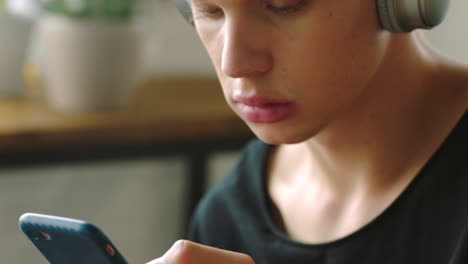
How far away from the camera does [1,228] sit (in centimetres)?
187

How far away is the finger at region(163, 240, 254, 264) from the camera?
65 centimetres

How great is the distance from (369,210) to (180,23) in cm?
142

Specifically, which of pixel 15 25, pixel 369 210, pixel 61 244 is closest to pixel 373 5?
pixel 369 210

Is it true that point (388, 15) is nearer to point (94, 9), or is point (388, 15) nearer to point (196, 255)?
point (196, 255)

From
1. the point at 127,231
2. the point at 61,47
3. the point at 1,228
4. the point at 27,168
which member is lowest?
the point at 127,231

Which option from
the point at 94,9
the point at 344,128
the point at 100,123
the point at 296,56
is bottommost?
the point at 100,123

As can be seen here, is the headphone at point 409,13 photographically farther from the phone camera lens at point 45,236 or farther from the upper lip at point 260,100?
the phone camera lens at point 45,236

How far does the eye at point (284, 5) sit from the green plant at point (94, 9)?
3.63 feet

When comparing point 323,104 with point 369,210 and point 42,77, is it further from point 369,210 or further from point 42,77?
point 42,77

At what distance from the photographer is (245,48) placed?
0.68 metres

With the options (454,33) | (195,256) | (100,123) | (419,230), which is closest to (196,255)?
(195,256)

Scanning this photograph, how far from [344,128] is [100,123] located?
3.13 ft

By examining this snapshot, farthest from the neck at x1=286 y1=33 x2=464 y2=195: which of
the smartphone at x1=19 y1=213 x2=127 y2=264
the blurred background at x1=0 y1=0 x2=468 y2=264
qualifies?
the blurred background at x1=0 y1=0 x2=468 y2=264

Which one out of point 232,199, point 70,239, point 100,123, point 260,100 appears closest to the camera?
point 70,239
